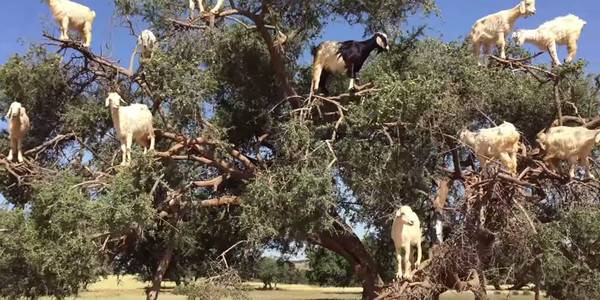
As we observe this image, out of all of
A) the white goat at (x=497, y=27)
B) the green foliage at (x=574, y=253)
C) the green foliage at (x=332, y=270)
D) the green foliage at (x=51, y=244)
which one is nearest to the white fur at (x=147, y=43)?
the green foliage at (x=51, y=244)

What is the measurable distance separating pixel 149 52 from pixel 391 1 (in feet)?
16.4

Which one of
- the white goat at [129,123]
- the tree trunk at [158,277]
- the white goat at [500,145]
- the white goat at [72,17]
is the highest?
the white goat at [72,17]

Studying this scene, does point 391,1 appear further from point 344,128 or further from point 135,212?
point 135,212

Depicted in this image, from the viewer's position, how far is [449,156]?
14664 mm

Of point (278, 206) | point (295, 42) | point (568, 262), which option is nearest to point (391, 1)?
point (295, 42)

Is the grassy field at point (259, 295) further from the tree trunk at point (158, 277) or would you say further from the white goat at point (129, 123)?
the white goat at point (129, 123)

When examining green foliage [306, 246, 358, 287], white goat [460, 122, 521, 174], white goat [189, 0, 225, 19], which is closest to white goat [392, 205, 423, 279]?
white goat [460, 122, 521, 174]

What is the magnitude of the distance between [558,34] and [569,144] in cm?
292

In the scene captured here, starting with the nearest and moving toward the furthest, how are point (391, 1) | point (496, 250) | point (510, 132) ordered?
1. point (510, 132)
2. point (496, 250)
3. point (391, 1)

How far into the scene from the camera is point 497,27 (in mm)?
13344

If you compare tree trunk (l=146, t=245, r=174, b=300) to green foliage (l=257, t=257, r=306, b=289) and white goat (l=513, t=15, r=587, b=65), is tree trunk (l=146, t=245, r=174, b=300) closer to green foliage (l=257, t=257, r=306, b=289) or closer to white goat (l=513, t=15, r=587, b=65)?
white goat (l=513, t=15, r=587, b=65)

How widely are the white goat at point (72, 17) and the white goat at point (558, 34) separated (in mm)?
8831

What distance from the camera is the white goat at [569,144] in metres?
11.3

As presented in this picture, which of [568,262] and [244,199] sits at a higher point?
[244,199]
